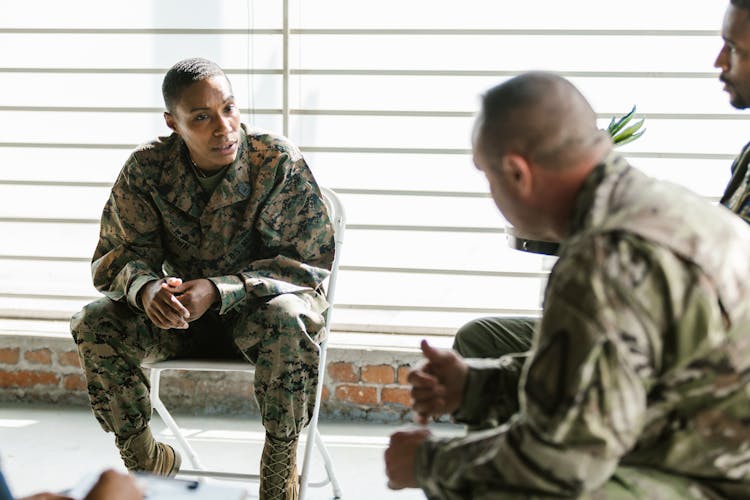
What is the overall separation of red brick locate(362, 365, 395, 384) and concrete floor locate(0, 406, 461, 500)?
19 centimetres

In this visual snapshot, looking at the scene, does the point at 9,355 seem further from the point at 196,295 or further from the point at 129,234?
the point at 196,295

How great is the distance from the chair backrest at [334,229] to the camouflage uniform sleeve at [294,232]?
0.20 ft

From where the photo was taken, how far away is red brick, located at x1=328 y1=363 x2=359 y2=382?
3.63 m

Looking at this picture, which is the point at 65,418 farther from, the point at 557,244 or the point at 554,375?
the point at 554,375

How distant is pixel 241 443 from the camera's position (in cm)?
341

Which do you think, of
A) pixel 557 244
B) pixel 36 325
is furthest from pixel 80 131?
pixel 557 244

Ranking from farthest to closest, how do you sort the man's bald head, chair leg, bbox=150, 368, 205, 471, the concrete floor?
the concrete floor, chair leg, bbox=150, 368, 205, 471, the man's bald head

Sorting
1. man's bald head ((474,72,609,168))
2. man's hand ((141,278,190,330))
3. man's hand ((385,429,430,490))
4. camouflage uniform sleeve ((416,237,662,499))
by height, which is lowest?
man's hand ((141,278,190,330))

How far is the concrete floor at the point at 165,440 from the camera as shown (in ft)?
9.98

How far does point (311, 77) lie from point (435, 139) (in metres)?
A: 0.60

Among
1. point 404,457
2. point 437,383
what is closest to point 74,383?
point 437,383

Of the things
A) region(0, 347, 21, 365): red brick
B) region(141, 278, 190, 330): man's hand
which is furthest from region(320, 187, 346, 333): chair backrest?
region(0, 347, 21, 365): red brick

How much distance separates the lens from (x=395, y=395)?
3.64 m

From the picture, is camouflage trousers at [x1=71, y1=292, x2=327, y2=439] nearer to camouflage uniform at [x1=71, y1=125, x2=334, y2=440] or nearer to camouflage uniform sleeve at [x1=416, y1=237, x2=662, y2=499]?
camouflage uniform at [x1=71, y1=125, x2=334, y2=440]
